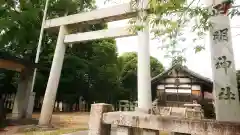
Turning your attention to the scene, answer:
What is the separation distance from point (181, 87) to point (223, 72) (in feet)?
42.0

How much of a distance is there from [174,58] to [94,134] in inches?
70.3

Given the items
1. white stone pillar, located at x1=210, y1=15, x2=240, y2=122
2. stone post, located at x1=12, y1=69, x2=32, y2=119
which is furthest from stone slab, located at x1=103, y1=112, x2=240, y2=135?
stone post, located at x1=12, y1=69, x2=32, y2=119

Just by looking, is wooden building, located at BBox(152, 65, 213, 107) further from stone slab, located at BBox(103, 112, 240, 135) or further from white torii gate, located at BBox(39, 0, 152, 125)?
stone slab, located at BBox(103, 112, 240, 135)

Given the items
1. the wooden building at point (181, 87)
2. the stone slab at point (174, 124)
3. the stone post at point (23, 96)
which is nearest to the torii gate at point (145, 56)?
the stone slab at point (174, 124)

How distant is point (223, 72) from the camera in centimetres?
335

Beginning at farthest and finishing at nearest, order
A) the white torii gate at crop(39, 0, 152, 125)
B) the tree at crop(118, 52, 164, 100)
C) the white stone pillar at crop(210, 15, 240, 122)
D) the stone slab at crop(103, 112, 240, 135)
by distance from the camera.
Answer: the tree at crop(118, 52, 164, 100) → the white torii gate at crop(39, 0, 152, 125) → the white stone pillar at crop(210, 15, 240, 122) → the stone slab at crop(103, 112, 240, 135)

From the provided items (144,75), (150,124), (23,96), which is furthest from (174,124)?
(23,96)

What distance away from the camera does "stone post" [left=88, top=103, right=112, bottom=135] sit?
2.72m

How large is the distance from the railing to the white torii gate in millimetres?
3663

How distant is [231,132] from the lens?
183 cm

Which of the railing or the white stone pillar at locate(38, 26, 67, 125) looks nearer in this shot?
the railing

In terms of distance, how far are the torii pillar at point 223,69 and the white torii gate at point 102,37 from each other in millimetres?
3194

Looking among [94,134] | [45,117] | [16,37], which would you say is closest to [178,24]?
[94,134]

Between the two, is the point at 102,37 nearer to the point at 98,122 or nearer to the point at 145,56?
the point at 145,56
